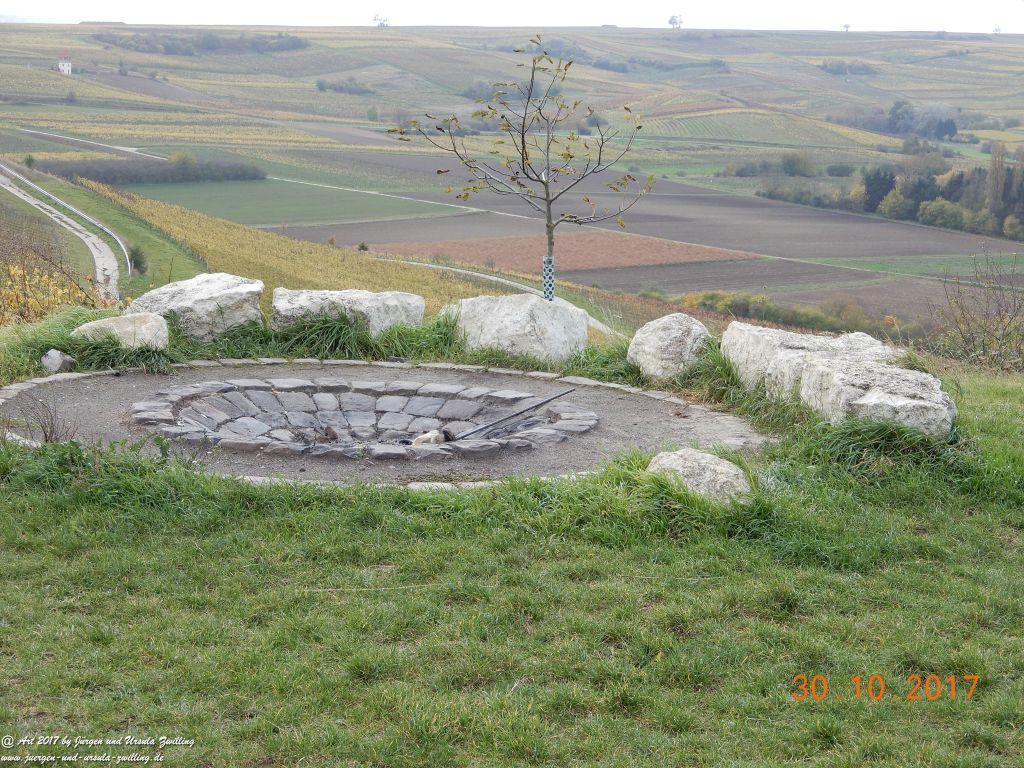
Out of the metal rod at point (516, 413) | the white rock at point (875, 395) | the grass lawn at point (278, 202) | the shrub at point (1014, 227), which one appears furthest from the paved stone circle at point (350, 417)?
the shrub at point (1014, 227)

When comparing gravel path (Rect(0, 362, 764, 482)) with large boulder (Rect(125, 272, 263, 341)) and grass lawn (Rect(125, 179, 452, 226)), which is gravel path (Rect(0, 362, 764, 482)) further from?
grass lawn (Rect(125, 179, 452, 226))

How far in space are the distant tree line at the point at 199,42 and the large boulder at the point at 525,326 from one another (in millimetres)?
102724

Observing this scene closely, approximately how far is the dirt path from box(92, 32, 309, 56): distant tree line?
243 feet

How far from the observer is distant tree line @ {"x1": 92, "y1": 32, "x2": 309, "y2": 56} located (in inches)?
4023

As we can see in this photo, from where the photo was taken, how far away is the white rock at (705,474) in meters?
5.78

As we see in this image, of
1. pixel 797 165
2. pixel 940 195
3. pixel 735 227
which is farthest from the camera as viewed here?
pixel 797 165

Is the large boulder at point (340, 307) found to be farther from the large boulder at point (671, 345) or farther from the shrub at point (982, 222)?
the shrub at point (982, 222)

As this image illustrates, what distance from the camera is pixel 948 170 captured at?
56312mm

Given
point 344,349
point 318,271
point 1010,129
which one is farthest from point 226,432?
point 1010,129

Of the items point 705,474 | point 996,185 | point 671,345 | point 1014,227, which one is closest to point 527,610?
point 705,474

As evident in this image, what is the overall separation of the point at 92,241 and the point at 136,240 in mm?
1292

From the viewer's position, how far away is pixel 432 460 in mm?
6797

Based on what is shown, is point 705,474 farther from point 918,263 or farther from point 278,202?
point 278,202

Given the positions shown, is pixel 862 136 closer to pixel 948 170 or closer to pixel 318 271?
pixel 948 170
